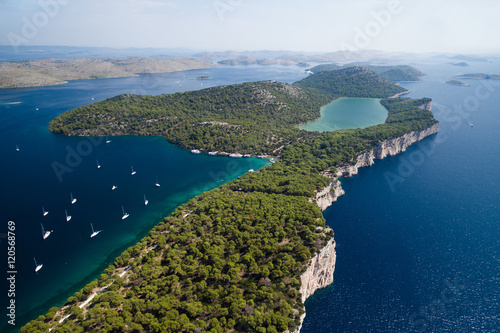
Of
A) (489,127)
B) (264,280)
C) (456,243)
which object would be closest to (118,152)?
(264,280)

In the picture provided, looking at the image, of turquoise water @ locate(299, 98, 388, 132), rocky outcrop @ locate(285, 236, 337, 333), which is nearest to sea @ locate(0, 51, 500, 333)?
rocky outcrop @ locate(285, 236, 337, 333)

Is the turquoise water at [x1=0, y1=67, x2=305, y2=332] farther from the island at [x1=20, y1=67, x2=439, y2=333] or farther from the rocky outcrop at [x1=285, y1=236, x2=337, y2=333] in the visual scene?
the rocky outcrop at [x1=285, y1=236, x2=337, y2=333]

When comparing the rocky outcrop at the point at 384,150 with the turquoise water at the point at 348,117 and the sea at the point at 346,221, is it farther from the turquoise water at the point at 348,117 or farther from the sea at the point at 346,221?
the turquoise water at the point at 348,117

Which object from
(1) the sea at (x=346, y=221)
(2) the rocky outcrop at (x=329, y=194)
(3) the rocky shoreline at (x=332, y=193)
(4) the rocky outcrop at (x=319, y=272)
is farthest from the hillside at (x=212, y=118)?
(4) the rocky outcrop at (x=319, y=272)

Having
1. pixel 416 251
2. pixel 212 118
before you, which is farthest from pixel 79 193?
pixel 416 251

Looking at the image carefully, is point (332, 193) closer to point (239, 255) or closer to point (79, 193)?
point (239, 255)

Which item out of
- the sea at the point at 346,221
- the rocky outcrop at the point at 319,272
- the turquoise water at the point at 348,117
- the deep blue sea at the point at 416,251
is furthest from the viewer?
the turquoise water at the point at 348,117

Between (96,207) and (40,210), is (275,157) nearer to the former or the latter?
(96,207)
